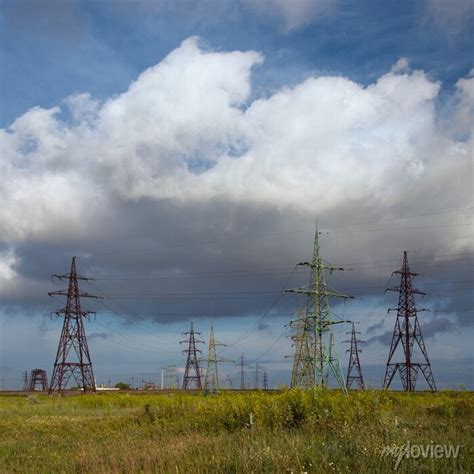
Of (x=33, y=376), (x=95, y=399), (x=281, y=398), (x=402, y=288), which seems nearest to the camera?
(x=281, y=398)

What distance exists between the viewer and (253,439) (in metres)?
16.2

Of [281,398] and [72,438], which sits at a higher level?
[281,398]

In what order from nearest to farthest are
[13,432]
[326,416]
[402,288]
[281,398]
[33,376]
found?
[326,416] → [281,398] → [13,432] → [402,288] → [33,376]

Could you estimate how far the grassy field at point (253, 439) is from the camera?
11.8 metres

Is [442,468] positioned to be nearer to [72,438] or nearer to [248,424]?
[248,424]

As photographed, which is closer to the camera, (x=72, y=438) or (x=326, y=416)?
(x=326, y=416)

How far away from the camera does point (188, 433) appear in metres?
20.9

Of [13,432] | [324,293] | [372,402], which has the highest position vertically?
[324,293]

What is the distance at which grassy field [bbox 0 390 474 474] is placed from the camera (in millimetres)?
11820

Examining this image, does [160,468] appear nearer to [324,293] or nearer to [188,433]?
[188,433]

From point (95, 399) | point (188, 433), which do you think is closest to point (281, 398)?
point (188, 433)

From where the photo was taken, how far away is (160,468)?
13.1 m

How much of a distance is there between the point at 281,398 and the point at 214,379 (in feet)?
152

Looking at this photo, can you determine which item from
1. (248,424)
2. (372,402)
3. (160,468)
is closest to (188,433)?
(248,424)
